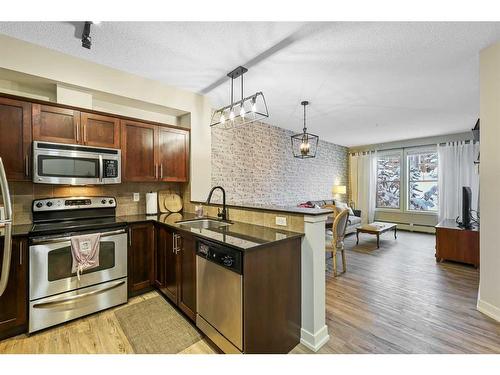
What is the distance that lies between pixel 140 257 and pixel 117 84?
205 centimetres

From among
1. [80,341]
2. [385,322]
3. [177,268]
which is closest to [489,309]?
[385,322]

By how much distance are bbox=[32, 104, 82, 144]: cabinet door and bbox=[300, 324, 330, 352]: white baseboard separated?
287 cm

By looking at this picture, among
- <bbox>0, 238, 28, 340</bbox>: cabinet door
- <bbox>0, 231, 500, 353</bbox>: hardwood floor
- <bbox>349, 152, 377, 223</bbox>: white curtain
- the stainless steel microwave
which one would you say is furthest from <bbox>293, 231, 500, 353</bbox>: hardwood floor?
<bbox>349, 152, 377, 223</bbox>: white curtain

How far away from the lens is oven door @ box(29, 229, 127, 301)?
1.97m

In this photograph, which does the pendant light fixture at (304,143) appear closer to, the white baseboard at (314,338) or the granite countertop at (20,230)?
the white baseboard at (314,338)

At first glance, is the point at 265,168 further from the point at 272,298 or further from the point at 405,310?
the point at 272,298

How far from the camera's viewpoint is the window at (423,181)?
640 cm

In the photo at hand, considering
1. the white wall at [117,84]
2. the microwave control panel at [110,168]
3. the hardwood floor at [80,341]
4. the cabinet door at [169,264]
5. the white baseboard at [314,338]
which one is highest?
the white wall at [117,84]

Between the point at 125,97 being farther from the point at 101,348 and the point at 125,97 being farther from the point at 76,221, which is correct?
the point at 101,348

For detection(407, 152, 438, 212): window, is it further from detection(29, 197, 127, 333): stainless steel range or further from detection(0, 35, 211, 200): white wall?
detection(29, 197, 127, 333): stainless steel range

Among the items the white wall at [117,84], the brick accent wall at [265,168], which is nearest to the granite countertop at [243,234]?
the white wall at [117,84]

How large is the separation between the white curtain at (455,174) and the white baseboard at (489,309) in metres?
4.33
